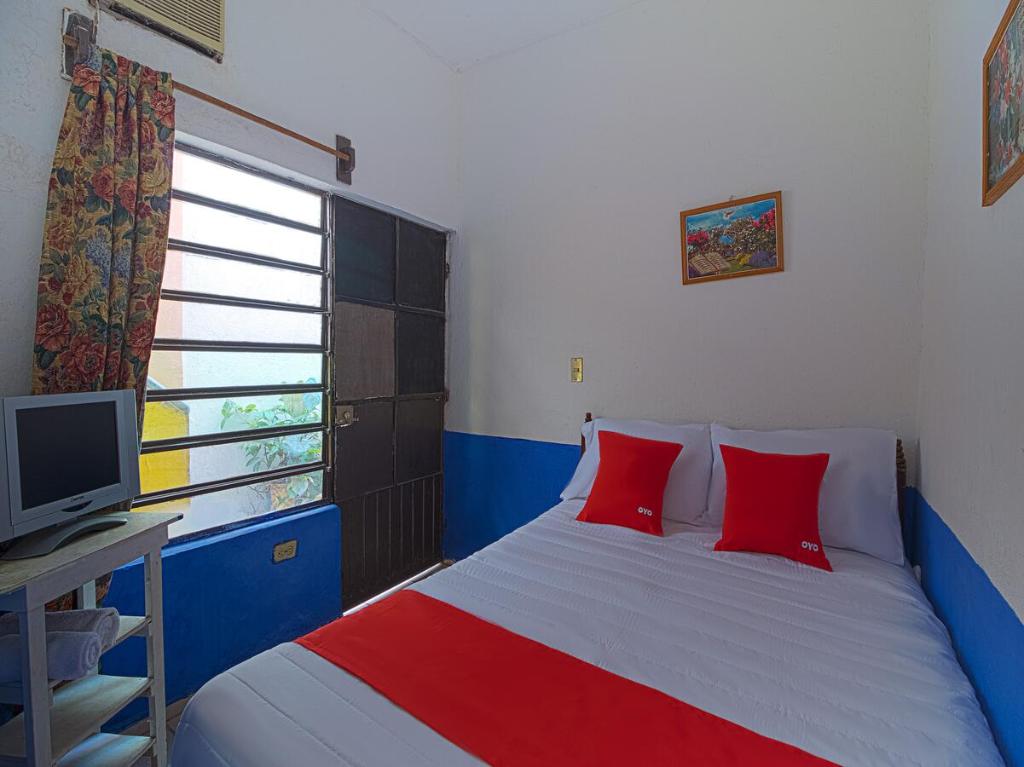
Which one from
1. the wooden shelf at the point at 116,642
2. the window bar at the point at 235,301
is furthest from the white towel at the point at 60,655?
the window bar at the point at 235,301

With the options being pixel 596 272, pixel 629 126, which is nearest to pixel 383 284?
pixel 596 272

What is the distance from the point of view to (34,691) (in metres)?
1.11

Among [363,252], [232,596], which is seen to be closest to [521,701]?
[232,596]

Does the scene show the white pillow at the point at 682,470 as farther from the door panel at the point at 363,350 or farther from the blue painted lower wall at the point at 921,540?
the door panel at the point at 363,350

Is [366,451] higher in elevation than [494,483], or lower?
higher

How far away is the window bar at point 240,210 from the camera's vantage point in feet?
6.16

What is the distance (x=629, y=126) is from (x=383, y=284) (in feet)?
5.21

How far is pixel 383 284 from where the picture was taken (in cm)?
271

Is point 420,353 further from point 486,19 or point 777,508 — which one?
point 777,508

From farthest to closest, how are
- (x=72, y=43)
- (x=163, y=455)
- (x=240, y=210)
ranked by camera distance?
(x=240, y=210) < (x=163, y=455) < (x=72, y=43)

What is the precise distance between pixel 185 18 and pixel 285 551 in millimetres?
2148

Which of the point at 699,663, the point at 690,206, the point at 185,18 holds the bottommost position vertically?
the point at 699,663

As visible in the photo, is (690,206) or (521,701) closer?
(521,701)

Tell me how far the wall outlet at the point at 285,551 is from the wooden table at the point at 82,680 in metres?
0.61
